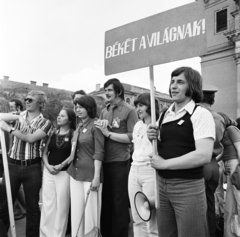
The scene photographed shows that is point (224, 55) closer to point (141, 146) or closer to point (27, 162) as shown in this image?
point (141, 146)

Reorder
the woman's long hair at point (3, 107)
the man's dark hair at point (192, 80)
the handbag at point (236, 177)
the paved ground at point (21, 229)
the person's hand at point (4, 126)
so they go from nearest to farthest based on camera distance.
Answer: the man's dark hair at point (192, 80)
the handbag at point (236, 177)
the person's hand at point (4, 126)
the woman's long hair at point (3, 107)
the paved ground at point (21, 229)

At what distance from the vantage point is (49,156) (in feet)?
10.9

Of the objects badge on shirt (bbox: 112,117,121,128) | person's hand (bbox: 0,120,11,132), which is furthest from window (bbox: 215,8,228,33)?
person's hand (bbox: 0,120,11,132)

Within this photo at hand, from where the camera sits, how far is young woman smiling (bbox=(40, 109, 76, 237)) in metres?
3.18

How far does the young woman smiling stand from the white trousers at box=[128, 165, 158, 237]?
924mm

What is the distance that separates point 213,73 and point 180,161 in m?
25.8

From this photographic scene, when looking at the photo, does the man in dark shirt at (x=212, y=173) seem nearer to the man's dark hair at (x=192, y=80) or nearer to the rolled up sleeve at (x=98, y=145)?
the man's dark hair at (x=192, y=80)

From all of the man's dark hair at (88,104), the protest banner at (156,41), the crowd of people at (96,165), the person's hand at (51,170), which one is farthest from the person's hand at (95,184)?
the protest banner at (156,41)

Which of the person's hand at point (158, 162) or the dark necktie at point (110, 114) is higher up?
the dark necktie at point (110, 114)

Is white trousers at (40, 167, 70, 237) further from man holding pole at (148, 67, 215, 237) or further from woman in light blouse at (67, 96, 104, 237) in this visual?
man holding pole at (148, 67, 215, 237)

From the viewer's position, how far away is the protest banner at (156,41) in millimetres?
1993

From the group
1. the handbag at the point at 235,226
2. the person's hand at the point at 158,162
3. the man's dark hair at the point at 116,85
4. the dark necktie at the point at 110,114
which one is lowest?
the handbag at the point at 235,226

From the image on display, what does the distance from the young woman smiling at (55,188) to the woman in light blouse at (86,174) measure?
0.21 meters

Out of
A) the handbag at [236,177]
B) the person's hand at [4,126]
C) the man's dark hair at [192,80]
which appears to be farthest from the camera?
the person's hand at [4,126]
